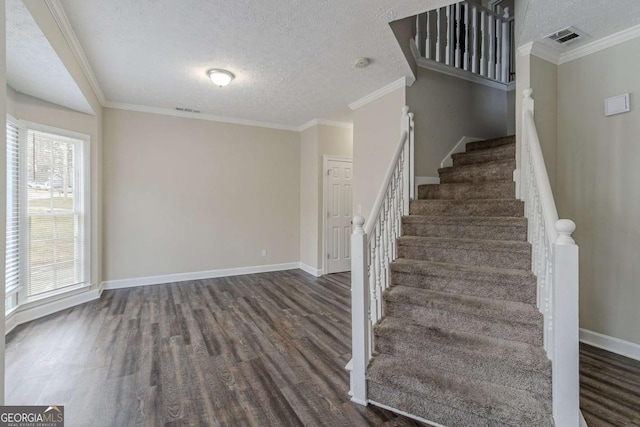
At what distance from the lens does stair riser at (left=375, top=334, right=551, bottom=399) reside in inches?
64.5

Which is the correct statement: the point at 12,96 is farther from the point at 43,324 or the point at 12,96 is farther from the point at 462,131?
the point at 462,131

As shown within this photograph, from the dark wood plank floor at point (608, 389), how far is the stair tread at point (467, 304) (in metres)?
0.60

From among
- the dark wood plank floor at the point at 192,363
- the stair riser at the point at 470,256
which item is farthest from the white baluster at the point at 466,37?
the dark wood plank floor at the point at 192,363

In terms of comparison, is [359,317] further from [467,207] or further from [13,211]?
[13,211]

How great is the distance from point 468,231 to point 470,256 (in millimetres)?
302

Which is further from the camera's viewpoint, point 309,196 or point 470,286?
point 309,196

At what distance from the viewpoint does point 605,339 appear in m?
2.54

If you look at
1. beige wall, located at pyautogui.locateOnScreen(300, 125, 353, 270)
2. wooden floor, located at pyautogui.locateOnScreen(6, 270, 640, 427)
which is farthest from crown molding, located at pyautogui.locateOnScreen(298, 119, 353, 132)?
wooden floor, located at pyautogui.locateOnScreen(6, 270, 640, 427)

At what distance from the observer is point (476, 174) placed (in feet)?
10.5

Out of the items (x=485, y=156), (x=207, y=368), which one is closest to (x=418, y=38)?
(x=485, y=156)

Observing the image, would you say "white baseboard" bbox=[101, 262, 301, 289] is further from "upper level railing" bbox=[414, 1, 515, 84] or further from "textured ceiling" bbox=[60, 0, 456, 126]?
"upper level railing" bbox=[414, 1, 515, 84]

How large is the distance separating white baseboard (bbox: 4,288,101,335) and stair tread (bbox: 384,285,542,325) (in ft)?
12.0

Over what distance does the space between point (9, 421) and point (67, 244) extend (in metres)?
2.69

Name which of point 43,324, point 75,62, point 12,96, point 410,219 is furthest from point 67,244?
point 410,219
